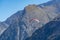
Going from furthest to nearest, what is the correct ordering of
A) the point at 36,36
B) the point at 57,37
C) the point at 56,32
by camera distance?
1. the point at 36,36
2. the point at 56,32
3. the point at 57,37

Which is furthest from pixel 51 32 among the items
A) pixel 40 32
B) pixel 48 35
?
pixel 40 32

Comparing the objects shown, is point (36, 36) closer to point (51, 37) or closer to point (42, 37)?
point (42, 37)

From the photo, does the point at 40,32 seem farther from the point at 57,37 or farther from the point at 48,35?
the point at 57,37

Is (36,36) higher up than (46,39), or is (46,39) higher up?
(36,36)

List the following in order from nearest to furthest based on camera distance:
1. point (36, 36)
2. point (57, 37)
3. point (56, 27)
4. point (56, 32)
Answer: point (57, 37)
point (56, 32)
point (56, 27)
point (36, 36)

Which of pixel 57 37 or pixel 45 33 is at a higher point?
pixel 45 33

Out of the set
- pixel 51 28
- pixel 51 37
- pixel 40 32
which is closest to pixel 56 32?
pixel 51 37

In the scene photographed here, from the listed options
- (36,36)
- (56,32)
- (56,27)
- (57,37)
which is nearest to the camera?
(57,37)

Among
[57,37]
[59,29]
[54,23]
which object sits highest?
[54,23]

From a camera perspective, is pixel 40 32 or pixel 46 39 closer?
pixel 46 39
